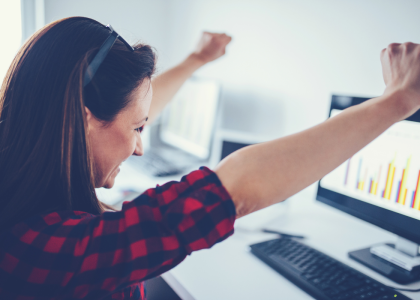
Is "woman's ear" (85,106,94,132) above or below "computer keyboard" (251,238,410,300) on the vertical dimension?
above

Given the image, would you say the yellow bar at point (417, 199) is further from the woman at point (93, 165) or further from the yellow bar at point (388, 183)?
the woman at point (93, 165)

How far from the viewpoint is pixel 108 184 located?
628mm

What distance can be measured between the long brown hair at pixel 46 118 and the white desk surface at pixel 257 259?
355 mm

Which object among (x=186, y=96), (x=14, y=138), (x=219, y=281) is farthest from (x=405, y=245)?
(x=186, y=96)

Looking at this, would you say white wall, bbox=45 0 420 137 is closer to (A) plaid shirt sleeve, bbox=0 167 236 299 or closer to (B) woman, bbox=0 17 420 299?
(B) woman, bbox=0 17 420 299

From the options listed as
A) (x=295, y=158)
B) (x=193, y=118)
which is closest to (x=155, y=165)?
(x=193, y=118)

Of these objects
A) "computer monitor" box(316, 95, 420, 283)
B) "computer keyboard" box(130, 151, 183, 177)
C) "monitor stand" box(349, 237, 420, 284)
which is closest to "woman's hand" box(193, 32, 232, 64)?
"computer monitor" box(316, 95, 420, 283)

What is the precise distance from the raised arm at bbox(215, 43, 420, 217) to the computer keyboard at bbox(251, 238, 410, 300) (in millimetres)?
334

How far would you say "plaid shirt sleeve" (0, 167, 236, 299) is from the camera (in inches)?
15.6

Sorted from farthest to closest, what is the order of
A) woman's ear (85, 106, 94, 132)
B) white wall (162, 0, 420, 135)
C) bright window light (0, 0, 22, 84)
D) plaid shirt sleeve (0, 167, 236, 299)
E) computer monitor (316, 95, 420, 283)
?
bright window light (0, 0, 22, 84)
white wall (162, 0, 420, 135)
computer monitor (316, 95, 420, 283)
woman's ear (85, 106, 94, 132)
plaid shirt sleeve (0, 167, 236, 299)

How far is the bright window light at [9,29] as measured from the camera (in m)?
1.31

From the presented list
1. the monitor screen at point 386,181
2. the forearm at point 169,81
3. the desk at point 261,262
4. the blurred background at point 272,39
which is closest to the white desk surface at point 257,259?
the desk at point 261,262

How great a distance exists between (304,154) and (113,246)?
28 cm

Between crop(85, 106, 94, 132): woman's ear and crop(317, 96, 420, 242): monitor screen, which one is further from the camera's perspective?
crop(317, 96, 420, 242): monitor screen
